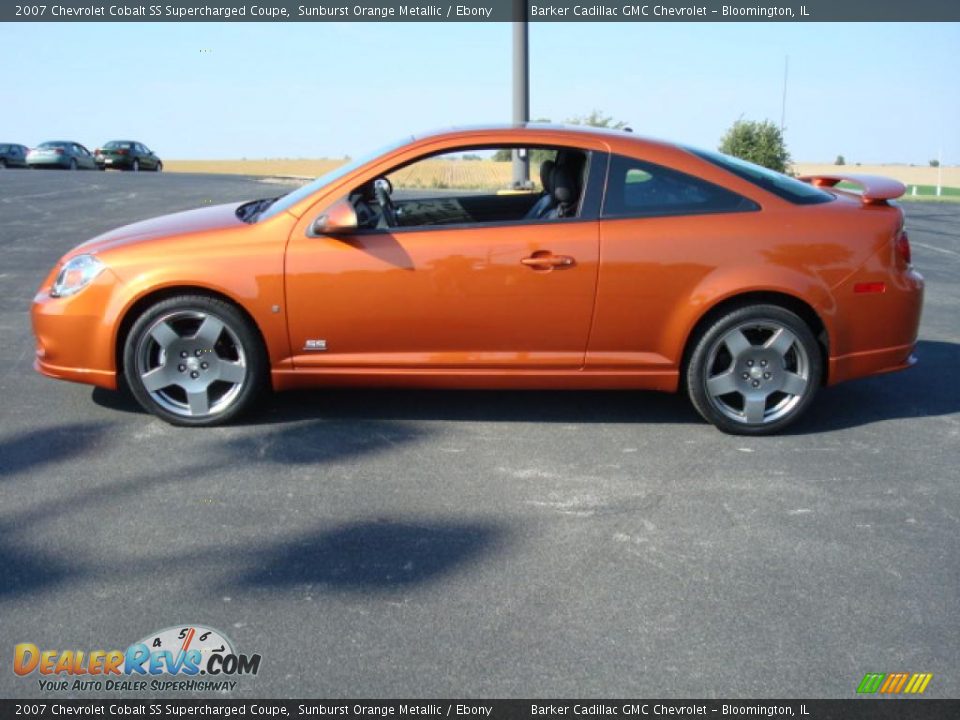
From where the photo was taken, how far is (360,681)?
280cm

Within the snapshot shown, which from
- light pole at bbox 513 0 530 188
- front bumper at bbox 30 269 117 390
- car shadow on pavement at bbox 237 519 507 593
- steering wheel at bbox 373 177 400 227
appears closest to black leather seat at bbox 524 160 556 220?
steering wheel at bbox 373 177 400 227

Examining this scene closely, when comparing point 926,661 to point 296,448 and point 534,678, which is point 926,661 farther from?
point 296,448

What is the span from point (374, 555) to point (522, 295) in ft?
5.89

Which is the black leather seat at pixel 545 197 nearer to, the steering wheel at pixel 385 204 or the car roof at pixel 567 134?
the car roof at pixel 567 134

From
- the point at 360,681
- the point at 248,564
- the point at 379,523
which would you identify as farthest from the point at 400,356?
the point at 360,681

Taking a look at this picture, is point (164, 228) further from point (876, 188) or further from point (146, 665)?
point (876, 188)

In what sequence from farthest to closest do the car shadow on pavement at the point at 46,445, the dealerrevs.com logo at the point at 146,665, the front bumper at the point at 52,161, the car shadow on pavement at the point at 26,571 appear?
1. the front bumper at the point at 52,161
2. the car shadow on pavement at the point at 46,445
3. the car shadow on pavement at the point at 26,571
4. the dealerrevs.com logo at the point at 146,665

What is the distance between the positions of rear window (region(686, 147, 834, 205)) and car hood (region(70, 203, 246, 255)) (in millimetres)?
2634

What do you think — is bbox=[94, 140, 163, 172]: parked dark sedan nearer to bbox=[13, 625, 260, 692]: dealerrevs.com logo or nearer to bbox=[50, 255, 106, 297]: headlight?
bbox=[50, 255, 106, 297]: headlight

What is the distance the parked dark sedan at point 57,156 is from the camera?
113 feet

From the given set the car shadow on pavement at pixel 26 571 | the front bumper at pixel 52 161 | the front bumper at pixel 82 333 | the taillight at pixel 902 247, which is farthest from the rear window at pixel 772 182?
the front bumper at pixel 52 161

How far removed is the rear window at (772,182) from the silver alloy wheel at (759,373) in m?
0.72

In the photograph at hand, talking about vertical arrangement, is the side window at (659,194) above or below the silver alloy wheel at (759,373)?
above

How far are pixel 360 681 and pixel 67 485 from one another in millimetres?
2046
